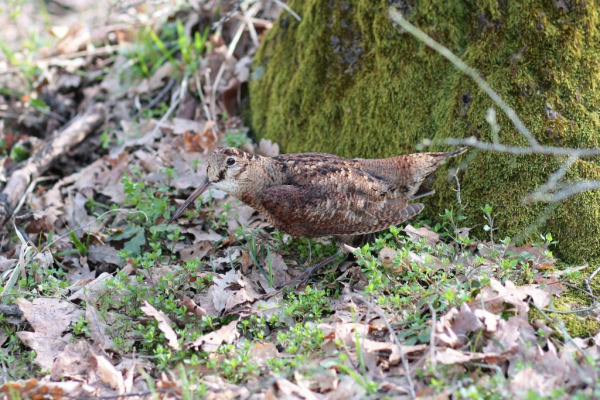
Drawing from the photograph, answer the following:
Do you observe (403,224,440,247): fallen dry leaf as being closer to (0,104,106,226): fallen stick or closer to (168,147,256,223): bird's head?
(168,147,256,223): bird's head

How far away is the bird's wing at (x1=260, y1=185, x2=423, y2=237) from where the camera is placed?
430 cm

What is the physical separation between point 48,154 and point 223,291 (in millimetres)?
3270

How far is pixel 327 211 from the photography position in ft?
14.2

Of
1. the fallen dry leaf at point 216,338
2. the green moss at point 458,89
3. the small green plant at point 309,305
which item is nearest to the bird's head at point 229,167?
the green moss at point 458,89

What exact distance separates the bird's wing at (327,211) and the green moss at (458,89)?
505 millimetres

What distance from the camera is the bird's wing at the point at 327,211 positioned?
4305 mm

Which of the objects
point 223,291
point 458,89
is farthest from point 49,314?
point 458,89

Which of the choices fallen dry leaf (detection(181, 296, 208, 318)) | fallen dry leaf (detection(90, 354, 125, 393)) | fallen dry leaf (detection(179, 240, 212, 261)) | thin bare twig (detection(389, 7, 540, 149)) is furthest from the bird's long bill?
thin bare twig (detection(389, 7, 540, 149))

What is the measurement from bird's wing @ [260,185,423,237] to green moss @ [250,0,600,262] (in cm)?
51

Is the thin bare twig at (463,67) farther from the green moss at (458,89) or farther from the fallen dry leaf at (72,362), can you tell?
the fallen dry leaf at (72,362)

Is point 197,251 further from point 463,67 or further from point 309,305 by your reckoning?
point 463,67

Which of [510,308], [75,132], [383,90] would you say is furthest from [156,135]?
[510,308]

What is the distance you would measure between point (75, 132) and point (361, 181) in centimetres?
374

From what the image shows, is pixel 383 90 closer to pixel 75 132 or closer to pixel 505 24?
pixel 505 24
